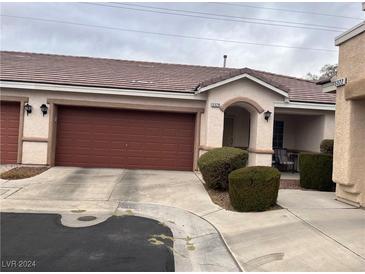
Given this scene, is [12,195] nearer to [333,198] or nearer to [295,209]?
[295,209]

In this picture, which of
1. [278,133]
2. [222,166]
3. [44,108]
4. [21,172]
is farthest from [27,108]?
[278,133]

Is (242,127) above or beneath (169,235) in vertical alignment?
above

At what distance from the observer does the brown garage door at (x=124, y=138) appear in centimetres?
1461

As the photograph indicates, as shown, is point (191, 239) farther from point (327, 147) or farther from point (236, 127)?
point (236, 127)

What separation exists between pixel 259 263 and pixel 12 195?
690 cm

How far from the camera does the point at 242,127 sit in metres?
16.7

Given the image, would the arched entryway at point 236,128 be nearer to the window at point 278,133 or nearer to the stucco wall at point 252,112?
the window at point 278,133

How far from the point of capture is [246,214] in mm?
8094

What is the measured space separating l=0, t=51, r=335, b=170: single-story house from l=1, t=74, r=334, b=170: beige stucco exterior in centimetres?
4

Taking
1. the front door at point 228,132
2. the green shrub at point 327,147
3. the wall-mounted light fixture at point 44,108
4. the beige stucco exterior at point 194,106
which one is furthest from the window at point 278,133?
the wall-mounted light fixture at point 44,108

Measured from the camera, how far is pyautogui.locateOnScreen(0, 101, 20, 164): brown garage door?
46.6 ft

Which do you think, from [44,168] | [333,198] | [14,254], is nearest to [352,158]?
[333,198]

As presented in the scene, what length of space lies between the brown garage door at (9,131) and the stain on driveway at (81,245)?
7.23 metres

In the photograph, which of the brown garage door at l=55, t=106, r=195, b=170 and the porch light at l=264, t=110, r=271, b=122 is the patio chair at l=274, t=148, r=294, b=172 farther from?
the brown garage door at l=55, t=106, r=195, b=170
